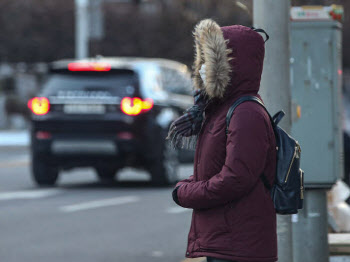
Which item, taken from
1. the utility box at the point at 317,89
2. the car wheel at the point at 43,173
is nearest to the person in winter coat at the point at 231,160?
the utility box at the point at 317,89

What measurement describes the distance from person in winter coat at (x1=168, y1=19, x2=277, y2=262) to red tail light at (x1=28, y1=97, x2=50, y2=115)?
387 inches

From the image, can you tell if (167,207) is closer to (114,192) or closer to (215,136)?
(114,192)

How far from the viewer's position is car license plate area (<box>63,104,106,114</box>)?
13.2 meters

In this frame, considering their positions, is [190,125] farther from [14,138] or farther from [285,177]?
[14,138]

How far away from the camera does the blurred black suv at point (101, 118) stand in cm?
1327

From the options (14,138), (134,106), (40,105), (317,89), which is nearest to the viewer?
(317,89)

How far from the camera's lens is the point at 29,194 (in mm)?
12953

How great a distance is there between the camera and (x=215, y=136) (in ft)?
12.0

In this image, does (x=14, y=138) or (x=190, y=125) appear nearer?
(x=190, y=125)

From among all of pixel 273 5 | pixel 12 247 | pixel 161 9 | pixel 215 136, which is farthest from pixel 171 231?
pixel 161 9

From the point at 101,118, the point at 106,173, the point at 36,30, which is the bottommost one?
the point at 106,173

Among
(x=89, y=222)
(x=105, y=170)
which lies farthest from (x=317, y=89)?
(x=105, y=170)

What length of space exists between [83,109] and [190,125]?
9.57 metres

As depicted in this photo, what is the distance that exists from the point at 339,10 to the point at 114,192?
7672mm
